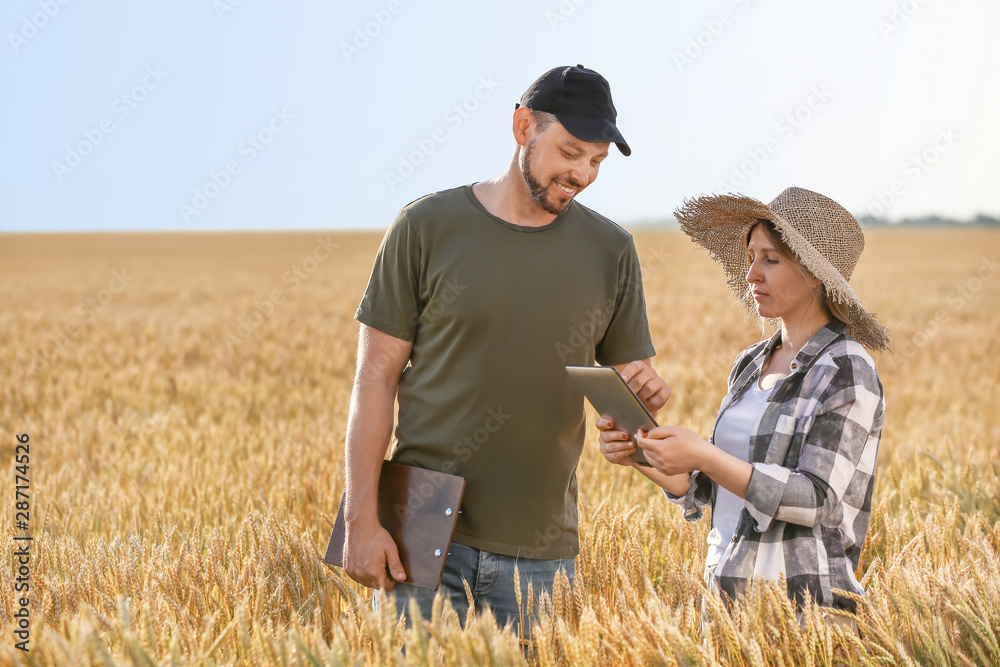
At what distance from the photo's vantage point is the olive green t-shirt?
7.53 feet

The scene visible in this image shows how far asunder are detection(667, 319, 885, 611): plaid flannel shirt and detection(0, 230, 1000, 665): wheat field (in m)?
0.12

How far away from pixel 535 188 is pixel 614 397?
2.03ft

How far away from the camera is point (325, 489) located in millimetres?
4242

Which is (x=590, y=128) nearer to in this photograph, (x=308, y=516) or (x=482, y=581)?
(x=482, y=581)

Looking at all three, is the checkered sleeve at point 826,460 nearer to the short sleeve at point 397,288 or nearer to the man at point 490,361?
the man at point 490,361

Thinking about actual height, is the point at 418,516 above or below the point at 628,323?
below

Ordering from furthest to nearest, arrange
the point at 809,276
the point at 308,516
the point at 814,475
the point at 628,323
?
1. the point at 308,516
2. the point at 628,323
3. the point at 809,276
4. the point at 814,475

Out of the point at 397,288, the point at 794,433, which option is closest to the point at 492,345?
the point at 397,288

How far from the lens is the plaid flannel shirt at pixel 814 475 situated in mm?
1960

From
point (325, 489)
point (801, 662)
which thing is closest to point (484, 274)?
point (801, 662)

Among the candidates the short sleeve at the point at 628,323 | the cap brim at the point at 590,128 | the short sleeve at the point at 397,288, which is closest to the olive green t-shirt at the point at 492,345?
the short sleeve at the point at 397,288

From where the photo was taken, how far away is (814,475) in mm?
1963

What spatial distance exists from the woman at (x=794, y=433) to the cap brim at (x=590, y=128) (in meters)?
0.39

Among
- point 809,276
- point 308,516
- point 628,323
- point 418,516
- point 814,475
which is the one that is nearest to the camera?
point 814,475
